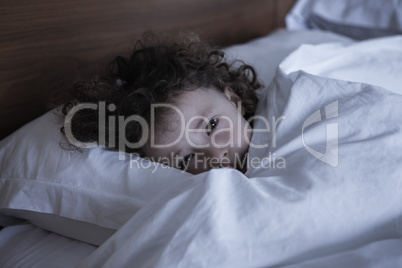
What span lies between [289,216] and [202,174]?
13cm

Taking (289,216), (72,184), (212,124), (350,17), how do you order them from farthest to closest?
(350,17), (212,124), (72,184), (289,216)

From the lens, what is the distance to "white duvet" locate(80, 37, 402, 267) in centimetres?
48

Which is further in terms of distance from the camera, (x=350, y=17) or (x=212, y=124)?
(x=350, y=17)

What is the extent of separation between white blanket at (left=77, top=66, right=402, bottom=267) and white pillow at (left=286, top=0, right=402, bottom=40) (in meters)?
0.85

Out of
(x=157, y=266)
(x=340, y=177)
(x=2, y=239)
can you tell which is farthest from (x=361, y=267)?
(x=2, y=239)

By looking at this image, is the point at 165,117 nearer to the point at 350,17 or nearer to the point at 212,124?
the point at 212,124

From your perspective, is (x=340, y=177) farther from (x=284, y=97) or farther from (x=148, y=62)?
(x=148, y=62)

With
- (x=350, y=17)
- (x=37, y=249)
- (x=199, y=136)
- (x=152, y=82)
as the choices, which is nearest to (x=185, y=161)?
(x=199, y=136)

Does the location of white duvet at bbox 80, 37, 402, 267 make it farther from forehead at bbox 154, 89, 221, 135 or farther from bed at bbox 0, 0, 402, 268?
forehead at bbox 154, 89, 221, 135

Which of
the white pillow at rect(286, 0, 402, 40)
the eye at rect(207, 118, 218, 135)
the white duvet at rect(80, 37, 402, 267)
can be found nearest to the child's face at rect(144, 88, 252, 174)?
the eye at rect(207, 118, 218, 135)

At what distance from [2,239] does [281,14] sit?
123 cm

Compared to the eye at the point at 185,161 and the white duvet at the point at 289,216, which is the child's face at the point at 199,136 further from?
the white duvet at the point at 289,216

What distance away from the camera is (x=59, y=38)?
2.85ft

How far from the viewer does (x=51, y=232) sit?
741mm
